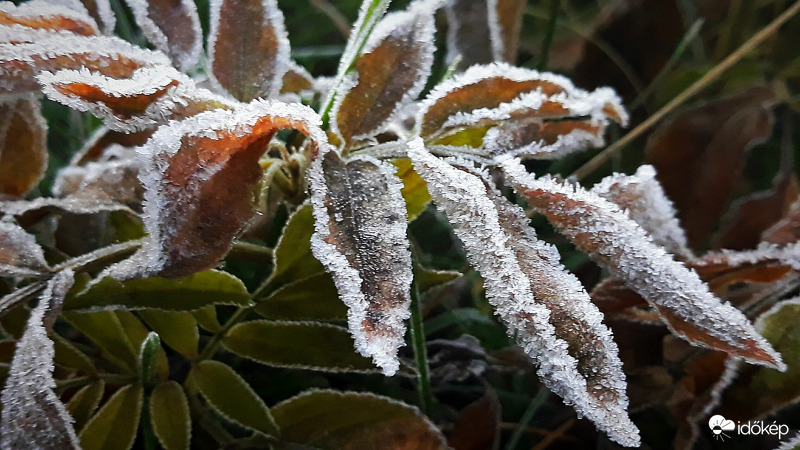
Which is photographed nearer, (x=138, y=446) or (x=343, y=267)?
(x=343, y=267)

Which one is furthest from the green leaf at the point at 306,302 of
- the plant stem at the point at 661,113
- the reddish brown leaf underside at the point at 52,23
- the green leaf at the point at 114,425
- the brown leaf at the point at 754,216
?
the brown leaf at the point at 754,216

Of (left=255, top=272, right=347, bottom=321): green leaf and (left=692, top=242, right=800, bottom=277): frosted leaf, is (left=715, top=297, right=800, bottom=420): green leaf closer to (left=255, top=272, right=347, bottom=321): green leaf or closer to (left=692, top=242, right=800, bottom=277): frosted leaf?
(left=692, top=242, right=800, bottom=277): frosted leaf

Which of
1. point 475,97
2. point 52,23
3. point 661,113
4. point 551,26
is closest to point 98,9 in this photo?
point 52,23

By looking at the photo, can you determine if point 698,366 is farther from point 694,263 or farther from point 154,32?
point 154,32

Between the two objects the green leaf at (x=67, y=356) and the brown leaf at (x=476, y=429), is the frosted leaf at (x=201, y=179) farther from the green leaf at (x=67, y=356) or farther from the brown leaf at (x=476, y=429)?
the brown leaf at (x=476, y=429)

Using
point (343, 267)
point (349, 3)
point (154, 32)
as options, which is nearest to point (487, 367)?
point (343, 267)

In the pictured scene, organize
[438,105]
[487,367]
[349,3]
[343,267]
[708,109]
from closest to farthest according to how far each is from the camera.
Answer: [343,267] → [438,105] → [487,367] → [708,109] → [349,3]

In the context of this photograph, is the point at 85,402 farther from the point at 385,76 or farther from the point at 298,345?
the point at 385,76
